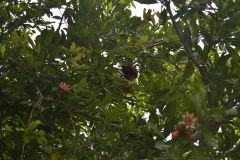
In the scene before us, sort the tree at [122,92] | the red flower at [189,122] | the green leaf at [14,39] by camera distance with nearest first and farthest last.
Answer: the red flower at [189,122], the tree at [122,92], the green leaf at [14,39]

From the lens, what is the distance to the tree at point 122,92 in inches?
46.0

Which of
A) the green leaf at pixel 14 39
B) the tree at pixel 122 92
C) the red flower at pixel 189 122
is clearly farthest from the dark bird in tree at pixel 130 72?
the red flower at pixel 189 122

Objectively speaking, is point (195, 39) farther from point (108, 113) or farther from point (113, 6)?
point (113, 6)

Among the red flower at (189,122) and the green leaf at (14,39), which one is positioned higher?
the green leaf at (14,39)

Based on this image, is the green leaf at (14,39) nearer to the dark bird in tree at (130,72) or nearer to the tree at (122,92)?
the tree at (122,92)

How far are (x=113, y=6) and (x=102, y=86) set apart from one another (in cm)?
89

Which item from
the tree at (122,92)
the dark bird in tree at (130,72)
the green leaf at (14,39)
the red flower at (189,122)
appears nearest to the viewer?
the red flower at (189,122)

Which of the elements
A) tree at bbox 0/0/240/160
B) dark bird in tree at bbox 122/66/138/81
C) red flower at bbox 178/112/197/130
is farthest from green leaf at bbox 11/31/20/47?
red flower at bbox 178/112/197/130

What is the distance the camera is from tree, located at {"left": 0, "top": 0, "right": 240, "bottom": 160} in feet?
3.83

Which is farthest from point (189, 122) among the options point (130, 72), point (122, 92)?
point (130, 72)

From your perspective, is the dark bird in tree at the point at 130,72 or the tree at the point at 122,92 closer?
the tree at the point at 122,92

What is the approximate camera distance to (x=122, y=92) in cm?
184

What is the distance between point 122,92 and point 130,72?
20 centimetres

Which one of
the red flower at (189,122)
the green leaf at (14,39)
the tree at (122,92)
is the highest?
the green leaf at (14,39)
